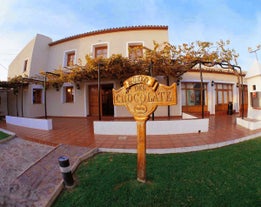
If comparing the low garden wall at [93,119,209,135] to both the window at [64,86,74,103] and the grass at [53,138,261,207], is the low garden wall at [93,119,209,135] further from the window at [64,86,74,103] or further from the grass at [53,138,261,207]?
the window at [64,86,74,103]

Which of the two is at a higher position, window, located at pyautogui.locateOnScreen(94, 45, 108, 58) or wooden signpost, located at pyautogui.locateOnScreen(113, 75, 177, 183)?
window, located at pyautogui.locateOnScreen(94, 45, 108, 58)

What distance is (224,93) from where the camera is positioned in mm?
13648

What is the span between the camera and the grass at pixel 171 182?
244 centimetres

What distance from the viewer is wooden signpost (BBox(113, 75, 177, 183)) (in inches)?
105

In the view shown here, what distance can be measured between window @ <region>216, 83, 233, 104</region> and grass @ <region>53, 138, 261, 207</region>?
1068 cm

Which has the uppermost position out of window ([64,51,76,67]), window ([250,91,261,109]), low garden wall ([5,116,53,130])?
window ([64,51,76,67])

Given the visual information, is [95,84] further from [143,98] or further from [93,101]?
[143,98]

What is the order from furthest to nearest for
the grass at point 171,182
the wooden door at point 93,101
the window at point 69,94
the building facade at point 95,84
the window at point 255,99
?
the window at point 69,94 < the wooden door at point 93,101 < the building facade at point 95,84 < the window at point 255,99 < the grass at point 171,182

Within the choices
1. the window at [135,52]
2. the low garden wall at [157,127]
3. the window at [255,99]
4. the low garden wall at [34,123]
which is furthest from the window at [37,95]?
the window at [255,99]

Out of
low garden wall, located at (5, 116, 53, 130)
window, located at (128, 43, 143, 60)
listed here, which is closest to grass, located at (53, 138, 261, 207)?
low garden wall, located at (5, 116, 53, 130)

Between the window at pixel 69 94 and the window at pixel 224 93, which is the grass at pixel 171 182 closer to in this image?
the window at pixel 69 94

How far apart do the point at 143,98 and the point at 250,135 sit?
5048mm

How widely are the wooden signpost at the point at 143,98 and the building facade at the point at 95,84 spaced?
806 centimetres

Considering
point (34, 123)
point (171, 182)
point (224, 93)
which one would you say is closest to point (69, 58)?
point (34, 123)
